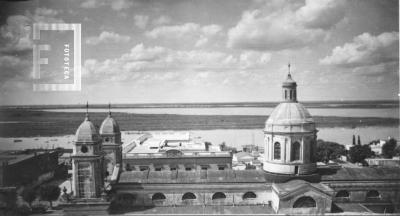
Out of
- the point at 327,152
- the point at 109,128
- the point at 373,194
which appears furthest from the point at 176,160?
the point at 327,152

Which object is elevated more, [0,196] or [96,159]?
[96,159]

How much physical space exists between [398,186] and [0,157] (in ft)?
86.4

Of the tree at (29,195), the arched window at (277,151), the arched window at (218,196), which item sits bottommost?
the tree at (29,195)

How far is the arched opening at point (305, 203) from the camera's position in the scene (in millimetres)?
16719

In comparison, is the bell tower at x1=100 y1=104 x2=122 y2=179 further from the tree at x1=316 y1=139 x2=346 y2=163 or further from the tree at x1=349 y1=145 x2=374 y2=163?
the tree at x1=349 y1=145 x2=374 y2=163

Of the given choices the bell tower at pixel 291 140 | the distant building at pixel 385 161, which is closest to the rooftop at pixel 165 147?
the bell tower at pixel 291 140

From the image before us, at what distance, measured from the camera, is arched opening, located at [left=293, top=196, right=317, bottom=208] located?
54.9 ft

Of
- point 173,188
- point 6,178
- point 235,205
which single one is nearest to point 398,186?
point 235,205

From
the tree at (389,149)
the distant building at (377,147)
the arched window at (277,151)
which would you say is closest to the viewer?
the arched window at (277,151)

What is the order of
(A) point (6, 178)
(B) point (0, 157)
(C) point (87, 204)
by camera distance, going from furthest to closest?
(B) point (0, 157) → (A) point (6, 178) → (C) point (87, 204)

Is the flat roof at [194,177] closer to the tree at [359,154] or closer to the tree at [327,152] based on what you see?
the tree at [327,152]

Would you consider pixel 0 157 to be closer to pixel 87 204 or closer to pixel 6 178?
pixel 6 178

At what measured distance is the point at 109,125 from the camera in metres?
22.5

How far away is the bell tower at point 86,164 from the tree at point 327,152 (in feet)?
82.3
